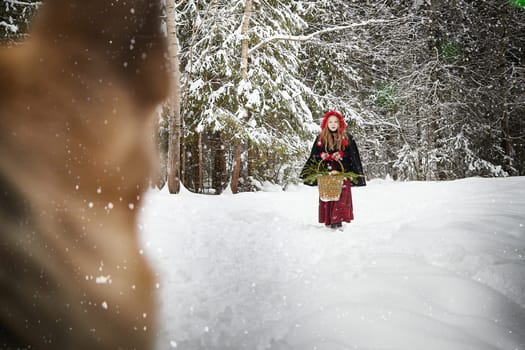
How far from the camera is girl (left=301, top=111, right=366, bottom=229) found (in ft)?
15.4

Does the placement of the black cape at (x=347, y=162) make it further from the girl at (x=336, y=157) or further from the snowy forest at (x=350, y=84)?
the snowy forest at (x=350, y=84)

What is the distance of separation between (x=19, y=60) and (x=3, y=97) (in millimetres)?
112

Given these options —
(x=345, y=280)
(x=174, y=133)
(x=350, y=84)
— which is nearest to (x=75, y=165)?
(x=345, y=280)

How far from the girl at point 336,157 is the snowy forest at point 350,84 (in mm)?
4205

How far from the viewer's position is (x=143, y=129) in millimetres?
1278

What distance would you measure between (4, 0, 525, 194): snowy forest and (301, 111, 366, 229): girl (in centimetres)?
420

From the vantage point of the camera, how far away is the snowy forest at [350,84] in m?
9.30

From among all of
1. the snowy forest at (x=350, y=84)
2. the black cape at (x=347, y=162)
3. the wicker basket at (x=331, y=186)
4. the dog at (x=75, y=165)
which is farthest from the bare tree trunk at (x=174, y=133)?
the dog at (x=75, y=165)

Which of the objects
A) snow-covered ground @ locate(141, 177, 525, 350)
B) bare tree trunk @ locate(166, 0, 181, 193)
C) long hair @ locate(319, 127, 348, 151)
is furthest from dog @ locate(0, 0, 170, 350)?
bare tree trunk @ locate(166, 0, 181, 193)

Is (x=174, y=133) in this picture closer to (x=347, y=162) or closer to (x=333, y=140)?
(x=333, y=140)

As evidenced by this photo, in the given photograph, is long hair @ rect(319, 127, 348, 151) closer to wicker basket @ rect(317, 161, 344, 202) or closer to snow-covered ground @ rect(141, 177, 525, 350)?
wicker basket @ rect(317, 161, 344, 202)

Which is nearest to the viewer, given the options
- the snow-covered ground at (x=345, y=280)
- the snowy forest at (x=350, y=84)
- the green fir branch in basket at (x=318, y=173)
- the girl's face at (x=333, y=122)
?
the snow-covered ground at (x=345, y=280)

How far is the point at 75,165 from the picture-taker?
111cm

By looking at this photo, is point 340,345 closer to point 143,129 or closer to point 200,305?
point 200,305
